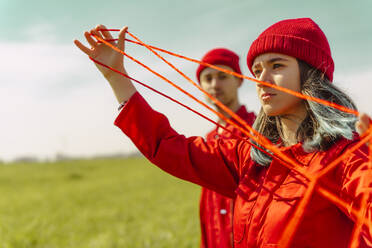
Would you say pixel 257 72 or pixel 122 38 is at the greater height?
pixel 122 38

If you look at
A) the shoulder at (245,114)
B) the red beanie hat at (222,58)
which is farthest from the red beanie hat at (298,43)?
the red beanie hat at (222,58)

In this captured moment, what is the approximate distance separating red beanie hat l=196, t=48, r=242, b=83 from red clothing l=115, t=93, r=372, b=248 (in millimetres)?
1955

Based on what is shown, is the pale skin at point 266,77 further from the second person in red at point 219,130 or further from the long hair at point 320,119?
the second person in red at point 219,130

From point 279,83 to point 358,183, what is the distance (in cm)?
60

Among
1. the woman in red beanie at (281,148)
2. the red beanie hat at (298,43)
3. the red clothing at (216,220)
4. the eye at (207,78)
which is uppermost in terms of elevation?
the eye at (207,78)

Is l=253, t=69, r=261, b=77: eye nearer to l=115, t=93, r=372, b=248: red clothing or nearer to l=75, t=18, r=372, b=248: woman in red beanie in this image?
l=75, t=18, r=372, b=248: woman in red beanie

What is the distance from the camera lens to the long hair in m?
1.75

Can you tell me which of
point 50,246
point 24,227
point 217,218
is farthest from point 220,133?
point 24,227

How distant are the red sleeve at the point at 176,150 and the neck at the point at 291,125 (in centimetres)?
31

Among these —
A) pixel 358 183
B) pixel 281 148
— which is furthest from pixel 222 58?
pixel 358 183

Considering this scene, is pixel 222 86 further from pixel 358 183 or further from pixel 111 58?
pixel 358 183

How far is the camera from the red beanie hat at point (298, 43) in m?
1.91

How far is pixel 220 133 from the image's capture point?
12.1 ft

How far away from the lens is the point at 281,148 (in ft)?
6.45
